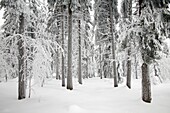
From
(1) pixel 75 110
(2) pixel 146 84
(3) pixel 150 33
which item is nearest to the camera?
(1) pixel 75 110

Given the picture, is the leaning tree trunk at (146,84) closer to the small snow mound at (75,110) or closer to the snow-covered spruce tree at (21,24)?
the small snow mound at (75,110)

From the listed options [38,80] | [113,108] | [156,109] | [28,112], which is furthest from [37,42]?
[156,109]

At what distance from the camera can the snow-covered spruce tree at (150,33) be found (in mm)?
8641

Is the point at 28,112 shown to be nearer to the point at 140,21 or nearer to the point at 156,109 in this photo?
the point at 156,109

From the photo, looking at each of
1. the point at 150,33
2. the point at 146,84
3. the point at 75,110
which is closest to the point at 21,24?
the point at 75,110

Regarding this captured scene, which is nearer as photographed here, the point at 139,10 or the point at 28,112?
the point at 28,112

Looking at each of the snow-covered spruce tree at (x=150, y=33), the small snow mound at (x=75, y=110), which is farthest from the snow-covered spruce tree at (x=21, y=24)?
the snow-covered spruce tree at (x=150, y=33)

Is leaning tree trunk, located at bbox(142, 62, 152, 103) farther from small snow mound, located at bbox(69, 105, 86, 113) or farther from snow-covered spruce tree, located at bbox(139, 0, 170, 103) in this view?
small snow mound, located at bbox(69, 105, 86, 113)

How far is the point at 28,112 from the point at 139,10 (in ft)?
25.6

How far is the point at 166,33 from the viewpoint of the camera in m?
8.84

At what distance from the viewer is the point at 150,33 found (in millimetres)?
8867

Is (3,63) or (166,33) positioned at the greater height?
(166,33)

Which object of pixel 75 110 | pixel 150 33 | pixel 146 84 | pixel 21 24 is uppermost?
pixel 21 24

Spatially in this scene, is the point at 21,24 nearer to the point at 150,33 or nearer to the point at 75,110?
the point at 75,110
